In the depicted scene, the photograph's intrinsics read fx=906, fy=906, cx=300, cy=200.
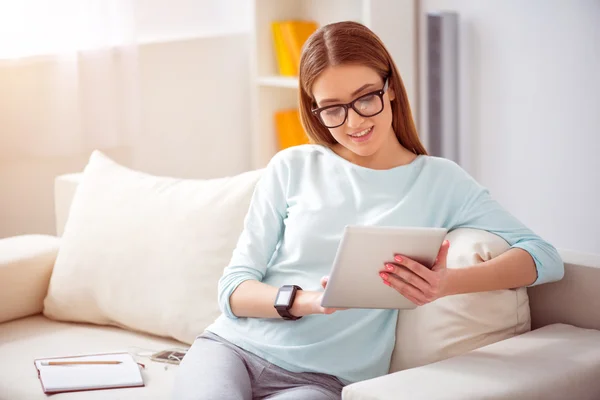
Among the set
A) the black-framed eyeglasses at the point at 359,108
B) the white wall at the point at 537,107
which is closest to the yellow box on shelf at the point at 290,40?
the white wall at the point at 537,107

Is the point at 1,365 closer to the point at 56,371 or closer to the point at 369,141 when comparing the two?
the point at 56,371

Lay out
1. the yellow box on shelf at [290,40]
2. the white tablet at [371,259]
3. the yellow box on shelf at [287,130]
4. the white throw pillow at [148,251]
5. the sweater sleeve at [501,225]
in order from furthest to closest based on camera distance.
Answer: the yellow box on shelf at [287,130], the yellow box on shelf at [290,40], the white throw pillow at [148,251], the sweater sleeve at [501,225], the white tablet at [371,259]

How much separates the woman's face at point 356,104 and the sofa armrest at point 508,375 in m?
0.47

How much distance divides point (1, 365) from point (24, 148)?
1302 millimetres

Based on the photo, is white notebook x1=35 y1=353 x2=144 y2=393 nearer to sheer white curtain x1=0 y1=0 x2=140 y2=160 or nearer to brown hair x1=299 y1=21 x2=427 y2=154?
brown hair x1=299 y1=21 x2=427 y2=154

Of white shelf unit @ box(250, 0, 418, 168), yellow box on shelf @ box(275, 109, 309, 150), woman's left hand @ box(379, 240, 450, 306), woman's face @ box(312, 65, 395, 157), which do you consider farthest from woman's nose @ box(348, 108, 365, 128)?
yellow box on shelf @ box(275, 109, 309, 150)

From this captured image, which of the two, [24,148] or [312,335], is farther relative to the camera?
[24,148]

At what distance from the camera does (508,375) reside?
1552mm

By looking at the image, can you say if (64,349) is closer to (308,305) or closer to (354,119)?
(308,305)

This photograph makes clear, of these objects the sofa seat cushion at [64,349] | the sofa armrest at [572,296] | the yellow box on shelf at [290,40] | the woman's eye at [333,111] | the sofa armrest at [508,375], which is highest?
the yellow box on shelf at [290,40]

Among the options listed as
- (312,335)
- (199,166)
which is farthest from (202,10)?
(312,335)

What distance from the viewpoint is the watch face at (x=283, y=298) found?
68.6 inches

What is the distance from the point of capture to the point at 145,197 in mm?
2385

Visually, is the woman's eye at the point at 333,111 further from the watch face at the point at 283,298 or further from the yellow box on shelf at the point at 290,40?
the yellow box on shelf at the point at 290,40
